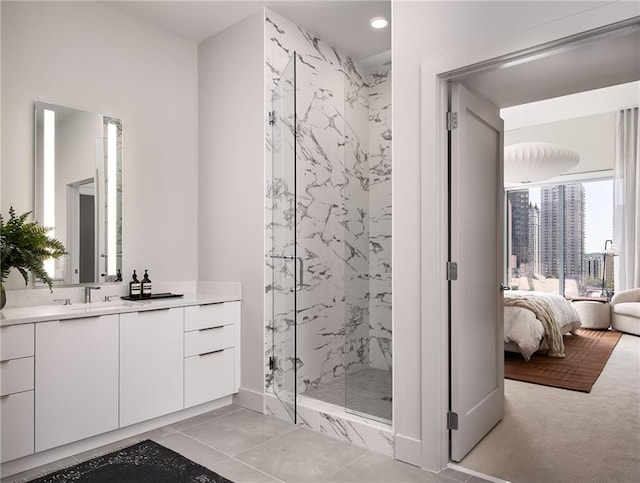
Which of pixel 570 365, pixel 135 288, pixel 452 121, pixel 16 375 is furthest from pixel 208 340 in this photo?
pixel 570 365

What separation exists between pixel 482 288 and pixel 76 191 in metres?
2.86

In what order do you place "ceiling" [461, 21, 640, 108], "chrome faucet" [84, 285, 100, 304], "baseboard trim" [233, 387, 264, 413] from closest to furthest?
"ceiling" [461, 21, 640, 108] < "chrome faucet" [84, 285, 100, 304] < "baseboard trim" [233, 387, 264, 413]

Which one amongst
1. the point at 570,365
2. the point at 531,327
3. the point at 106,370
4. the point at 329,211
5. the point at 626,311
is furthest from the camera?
the point at 626,311

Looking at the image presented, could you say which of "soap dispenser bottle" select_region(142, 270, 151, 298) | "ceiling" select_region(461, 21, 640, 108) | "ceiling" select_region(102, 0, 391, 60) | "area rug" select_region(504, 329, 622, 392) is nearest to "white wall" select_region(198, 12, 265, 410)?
"ceiling" select_region(102, 0, 391, 60)

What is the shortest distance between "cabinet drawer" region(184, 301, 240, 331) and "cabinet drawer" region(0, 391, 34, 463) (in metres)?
1.01

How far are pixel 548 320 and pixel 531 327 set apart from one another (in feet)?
1.08

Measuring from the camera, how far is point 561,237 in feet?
24.8

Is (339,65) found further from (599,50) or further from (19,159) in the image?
(19,159)

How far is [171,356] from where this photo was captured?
9.76ft

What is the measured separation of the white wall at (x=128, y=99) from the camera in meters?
2.83

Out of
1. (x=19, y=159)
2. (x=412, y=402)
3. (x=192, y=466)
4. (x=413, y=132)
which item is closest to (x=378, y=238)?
(x=413, y=132)

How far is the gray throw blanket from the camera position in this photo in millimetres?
4781

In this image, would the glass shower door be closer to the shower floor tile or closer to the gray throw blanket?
the shower floor tile

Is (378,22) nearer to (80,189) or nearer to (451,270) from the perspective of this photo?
(451,270)
